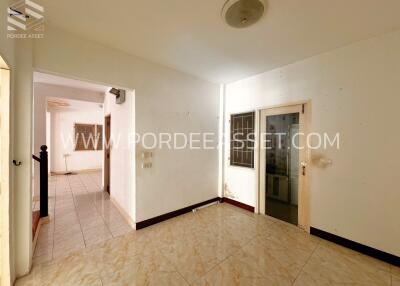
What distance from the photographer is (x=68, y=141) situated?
712 cm

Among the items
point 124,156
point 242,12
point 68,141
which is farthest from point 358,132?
point 68,141

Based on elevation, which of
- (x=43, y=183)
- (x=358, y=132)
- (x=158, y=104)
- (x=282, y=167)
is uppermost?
(x=158, y=104)

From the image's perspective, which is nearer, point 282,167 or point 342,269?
point 342,269

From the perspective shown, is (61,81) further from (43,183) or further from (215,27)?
(215,27)

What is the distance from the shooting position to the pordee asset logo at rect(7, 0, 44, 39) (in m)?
1.62

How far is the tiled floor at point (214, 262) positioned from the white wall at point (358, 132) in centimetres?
40

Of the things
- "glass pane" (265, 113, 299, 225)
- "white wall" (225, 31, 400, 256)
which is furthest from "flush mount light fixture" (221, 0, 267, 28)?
"glass pane" (265, 113, 299, 225)

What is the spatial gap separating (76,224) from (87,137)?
591cm

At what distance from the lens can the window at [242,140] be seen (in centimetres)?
345

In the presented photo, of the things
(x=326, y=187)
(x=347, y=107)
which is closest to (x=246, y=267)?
(x=326, y=187)

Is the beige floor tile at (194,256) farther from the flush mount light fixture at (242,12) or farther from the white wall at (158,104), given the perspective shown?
the flush mount light fixture at (242,12)

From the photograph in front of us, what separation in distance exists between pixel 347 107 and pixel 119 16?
308cm

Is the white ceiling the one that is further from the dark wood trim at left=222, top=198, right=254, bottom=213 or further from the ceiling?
the dark wood trim at left=222, top=198, right=254, bottom=213

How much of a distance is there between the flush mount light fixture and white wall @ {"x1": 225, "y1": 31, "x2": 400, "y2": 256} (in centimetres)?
144
